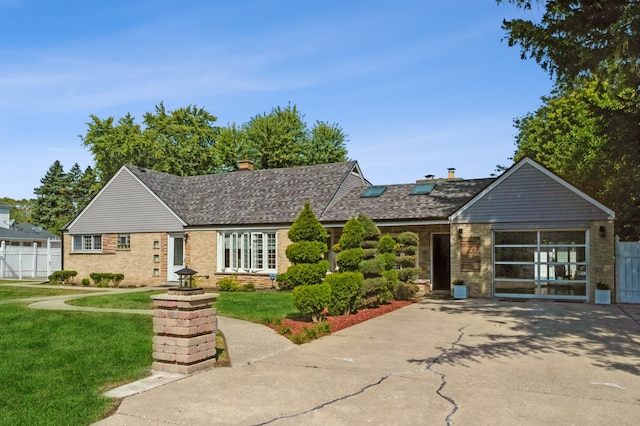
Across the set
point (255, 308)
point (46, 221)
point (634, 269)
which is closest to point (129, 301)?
point (255, 308)

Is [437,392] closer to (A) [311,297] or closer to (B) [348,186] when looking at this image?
(A) [311,297]

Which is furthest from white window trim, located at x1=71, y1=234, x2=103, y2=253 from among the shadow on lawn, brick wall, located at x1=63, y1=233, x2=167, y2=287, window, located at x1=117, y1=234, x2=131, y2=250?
the shadow on lawn

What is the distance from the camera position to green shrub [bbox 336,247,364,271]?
1376 cm

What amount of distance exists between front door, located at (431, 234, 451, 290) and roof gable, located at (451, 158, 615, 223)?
2465 millimetres

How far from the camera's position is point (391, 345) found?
976 centimetres

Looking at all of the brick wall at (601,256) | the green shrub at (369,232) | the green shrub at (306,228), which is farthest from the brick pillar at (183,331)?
the brick wall at (601,256)

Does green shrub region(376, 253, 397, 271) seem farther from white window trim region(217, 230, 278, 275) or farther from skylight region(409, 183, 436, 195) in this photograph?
white window trim region(217, 230, 278, 275)

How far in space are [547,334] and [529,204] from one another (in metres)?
8.99

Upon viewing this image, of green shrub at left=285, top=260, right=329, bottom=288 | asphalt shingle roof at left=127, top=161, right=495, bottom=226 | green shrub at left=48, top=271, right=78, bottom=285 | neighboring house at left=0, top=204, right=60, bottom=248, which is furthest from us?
neighboring house at left=0, top=204, right=60, bottom=248

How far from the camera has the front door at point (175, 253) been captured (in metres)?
26.0

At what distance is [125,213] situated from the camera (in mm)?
27266

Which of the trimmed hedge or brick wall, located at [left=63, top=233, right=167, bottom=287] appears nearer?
the trimmed hedge

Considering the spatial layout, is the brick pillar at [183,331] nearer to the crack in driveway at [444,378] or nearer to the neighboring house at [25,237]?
the crack in driveway at [444,378]

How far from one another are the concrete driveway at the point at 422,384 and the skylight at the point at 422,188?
12707mm
